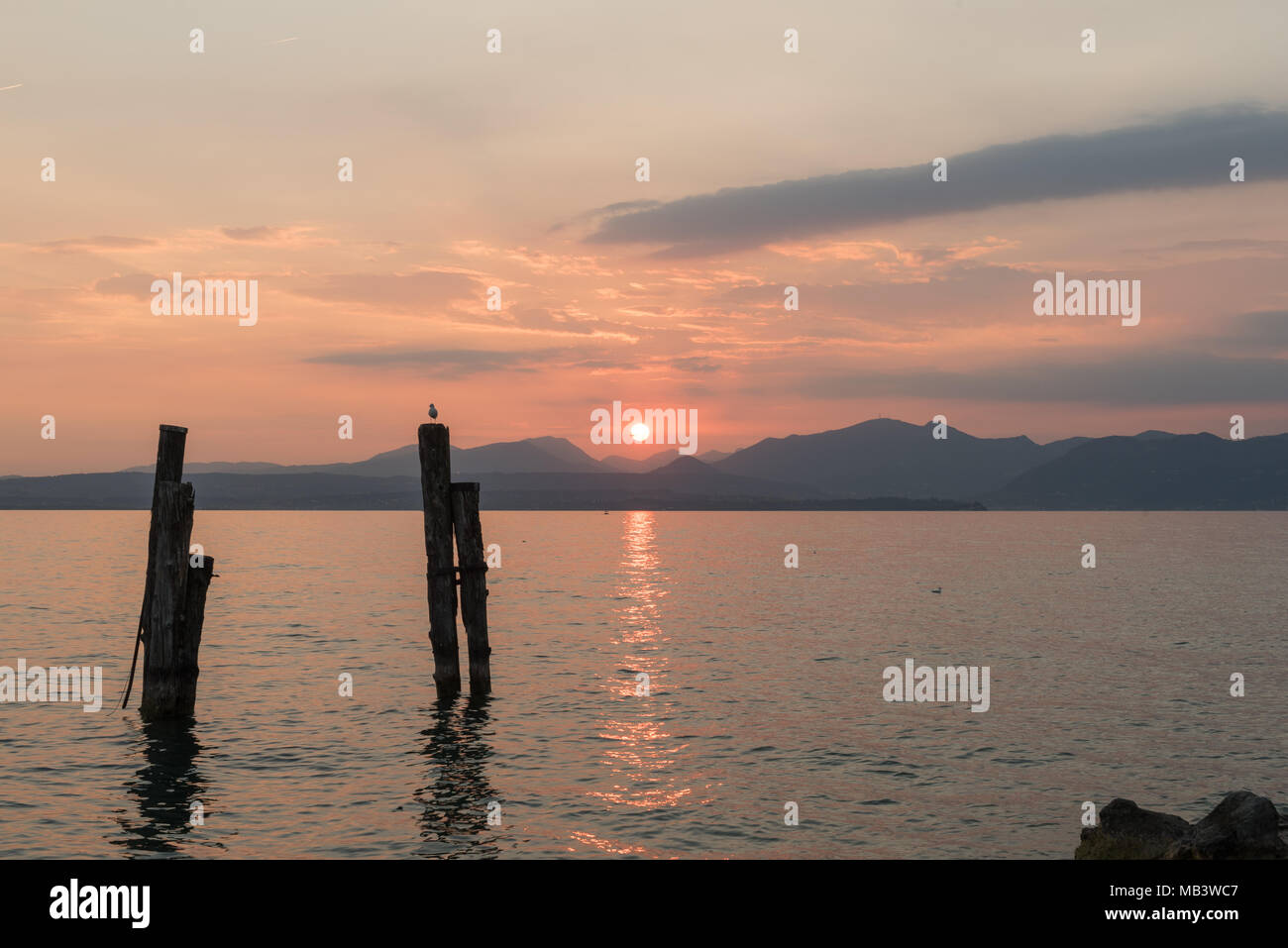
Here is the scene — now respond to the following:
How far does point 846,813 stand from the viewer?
16141 mm

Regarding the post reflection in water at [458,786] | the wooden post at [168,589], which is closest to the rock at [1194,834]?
the post reflection in water at [458,786]

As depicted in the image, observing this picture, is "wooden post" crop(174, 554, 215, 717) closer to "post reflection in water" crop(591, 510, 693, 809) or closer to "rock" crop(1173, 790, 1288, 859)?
"post reflection in water" crop(591, 510, 693, 809)

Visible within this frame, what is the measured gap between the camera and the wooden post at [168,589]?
19.5m

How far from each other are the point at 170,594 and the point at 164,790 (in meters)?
4.18

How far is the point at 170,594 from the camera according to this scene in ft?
64.0

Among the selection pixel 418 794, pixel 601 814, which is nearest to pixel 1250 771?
pixel 601 814

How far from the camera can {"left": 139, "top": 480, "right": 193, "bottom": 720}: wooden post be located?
19.5 metres

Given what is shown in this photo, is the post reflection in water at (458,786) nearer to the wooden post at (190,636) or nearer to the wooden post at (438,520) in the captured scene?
the wooden post at (438,520)

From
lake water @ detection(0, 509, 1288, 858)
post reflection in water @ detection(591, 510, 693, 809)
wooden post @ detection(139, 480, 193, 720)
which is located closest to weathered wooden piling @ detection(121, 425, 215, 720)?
wooden post @ detection(139, 480, 193, 720)

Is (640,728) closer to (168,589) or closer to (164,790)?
(164,790)

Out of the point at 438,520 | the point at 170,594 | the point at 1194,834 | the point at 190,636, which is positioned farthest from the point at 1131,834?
the point at 190,636

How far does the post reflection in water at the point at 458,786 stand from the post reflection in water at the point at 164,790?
3.15 metres
